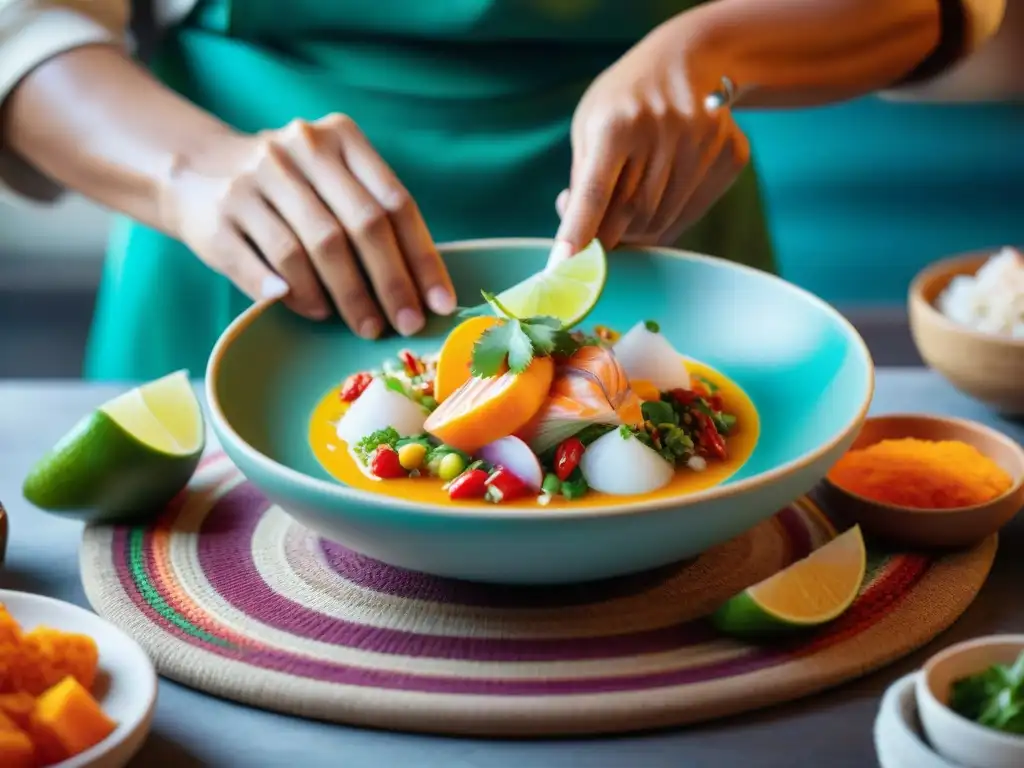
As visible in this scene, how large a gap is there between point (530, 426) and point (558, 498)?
99mm

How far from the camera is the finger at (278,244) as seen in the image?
69.1 inches

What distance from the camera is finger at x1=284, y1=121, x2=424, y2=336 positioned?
68.4 inches

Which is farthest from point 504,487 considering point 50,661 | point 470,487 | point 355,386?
point 50,661

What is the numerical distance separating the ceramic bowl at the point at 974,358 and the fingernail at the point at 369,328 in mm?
831

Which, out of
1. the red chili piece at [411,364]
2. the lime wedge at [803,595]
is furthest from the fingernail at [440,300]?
the lime wedge at [803,595]

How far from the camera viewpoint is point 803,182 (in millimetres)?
4855

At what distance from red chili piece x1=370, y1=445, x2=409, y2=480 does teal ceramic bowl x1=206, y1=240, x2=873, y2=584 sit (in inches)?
2.2

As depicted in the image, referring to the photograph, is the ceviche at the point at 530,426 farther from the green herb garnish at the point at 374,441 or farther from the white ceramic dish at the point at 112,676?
the white ceramic dish at the point at 112,676

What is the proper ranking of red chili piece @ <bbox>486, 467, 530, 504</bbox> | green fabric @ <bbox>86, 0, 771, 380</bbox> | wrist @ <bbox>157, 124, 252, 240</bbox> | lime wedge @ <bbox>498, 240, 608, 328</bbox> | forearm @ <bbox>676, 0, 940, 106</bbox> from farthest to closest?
green fabric @ <bbox>86, 0, 771, 380</bbox> → forearm @ <bbox>676, 0, 940, 106</bbox> → wrist @ <bbox>157, 124, 252, 240</bbox> → lime wedge @ <bbox>498, 240, 608, 328</bbox> → red chili piece @ <bbox>486, 467, 530, 504</bbox>

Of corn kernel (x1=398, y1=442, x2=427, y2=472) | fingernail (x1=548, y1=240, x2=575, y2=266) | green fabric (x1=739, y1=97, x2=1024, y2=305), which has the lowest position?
green fabric (x1=739, y1=97, x2=1024, y2=305)

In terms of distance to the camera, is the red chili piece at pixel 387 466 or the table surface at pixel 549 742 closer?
the table surface at pixel 549 742

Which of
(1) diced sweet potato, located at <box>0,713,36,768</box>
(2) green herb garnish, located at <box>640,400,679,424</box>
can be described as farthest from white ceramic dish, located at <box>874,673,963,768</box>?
Answer: (1) diced sweet potato, located at <box>0,713,36,768</box>

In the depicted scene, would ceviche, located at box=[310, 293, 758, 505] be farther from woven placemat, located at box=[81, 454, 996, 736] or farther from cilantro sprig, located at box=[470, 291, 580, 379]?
woven placemat, located at box=[81, 454, 996, 736]

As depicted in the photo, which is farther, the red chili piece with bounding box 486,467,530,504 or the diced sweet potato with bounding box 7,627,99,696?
the red chili piece with bounding box 486,467,530,504
